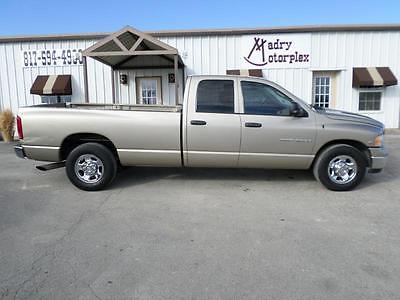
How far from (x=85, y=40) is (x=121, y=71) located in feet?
5.71

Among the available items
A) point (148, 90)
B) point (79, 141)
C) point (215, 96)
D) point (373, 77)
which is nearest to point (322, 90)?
point (373, 77)

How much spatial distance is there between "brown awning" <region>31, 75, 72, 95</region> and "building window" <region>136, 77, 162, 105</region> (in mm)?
2619

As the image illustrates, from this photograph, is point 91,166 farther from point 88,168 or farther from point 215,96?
point 215,96

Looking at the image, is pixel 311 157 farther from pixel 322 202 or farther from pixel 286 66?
pixel 286 66

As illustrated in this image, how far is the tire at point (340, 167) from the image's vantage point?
520 centimetres

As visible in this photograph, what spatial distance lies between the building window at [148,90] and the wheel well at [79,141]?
23.8ft

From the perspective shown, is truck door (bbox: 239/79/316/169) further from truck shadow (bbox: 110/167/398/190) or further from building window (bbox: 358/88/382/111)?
building window (bbox: 358/88/382/111)

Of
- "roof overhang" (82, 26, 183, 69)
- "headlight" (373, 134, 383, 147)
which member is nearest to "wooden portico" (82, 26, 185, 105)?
"roof overhang" (82, 26, 183, 69)

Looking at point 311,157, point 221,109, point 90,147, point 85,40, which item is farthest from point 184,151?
point 85,40

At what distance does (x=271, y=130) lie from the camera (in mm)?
5168

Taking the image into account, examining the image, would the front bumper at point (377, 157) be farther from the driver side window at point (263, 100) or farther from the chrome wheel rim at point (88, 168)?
the chrome wheel rim at point (88, 168)

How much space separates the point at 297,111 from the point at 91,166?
3.52 m

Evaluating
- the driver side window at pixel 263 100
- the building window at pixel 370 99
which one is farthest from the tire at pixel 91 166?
the building window at pixel 370 99

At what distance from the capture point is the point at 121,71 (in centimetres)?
1230
